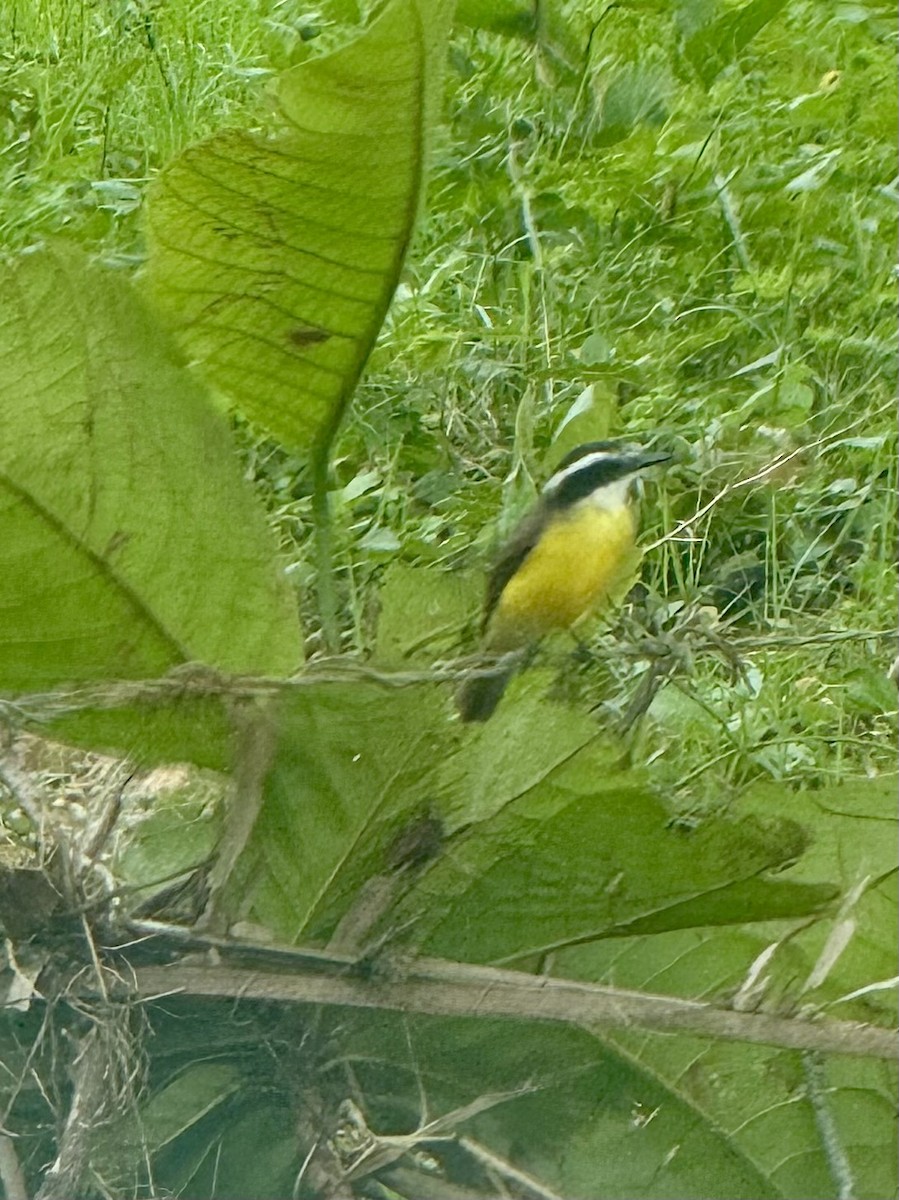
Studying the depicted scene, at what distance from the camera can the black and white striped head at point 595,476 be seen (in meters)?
0.57

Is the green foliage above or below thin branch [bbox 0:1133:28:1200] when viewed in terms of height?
above

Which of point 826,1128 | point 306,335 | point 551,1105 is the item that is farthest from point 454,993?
point 306,335

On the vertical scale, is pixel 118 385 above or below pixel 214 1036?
above

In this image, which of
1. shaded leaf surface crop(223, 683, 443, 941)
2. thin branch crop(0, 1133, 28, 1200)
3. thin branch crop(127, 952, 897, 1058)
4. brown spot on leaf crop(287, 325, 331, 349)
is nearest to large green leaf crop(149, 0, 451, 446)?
brown spot on leaf crop(287, 325, 331, 349)

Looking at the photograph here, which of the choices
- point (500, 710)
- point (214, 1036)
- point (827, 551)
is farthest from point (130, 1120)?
point (827, 551)

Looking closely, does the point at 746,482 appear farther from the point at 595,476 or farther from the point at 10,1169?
the point at 10,1169

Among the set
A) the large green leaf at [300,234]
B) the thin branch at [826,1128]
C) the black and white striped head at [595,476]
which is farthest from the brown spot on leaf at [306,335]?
the thin branch at [826,1128]

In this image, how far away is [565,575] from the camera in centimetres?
57

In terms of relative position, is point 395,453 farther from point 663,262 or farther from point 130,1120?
point 130,1120

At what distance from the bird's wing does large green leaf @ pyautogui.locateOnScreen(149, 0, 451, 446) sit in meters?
0.09

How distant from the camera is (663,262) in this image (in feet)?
2.04

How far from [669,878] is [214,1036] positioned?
0.65 feet

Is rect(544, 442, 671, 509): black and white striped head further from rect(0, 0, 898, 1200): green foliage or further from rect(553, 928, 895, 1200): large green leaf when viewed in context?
rect(553, 928, 895, 1200): large green leaf

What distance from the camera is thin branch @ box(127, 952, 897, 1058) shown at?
1.97 ft
